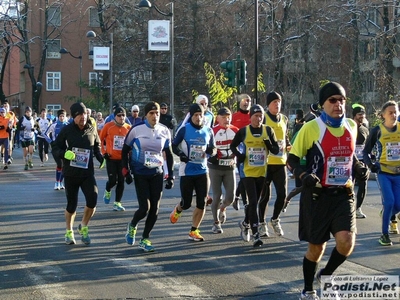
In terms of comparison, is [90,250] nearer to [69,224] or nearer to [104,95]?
[69,224]

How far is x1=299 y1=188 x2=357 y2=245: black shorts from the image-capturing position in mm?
6877

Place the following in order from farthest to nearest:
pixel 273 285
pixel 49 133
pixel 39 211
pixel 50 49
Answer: pixel 50 49, pixel 49 133, pixel 39 211, pixel 273 285

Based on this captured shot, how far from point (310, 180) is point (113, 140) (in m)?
8.03

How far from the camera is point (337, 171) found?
7008mm

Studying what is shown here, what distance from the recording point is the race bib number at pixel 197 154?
35.4ft

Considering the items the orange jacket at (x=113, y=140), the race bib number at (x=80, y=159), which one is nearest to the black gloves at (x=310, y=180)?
the race bib number at (x=80, y=159)

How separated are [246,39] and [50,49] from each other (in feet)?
106

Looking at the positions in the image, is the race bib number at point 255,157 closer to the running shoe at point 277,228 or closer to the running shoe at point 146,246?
the running shoe at point 277,228

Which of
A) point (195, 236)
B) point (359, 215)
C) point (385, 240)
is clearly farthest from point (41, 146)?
point (385, 240)

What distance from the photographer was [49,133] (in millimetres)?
21078

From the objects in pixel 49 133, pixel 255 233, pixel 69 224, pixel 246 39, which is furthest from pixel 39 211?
pixel 246 39

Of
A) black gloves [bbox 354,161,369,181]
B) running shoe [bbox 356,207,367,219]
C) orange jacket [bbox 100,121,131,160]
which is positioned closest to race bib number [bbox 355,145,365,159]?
running shoe [bbox 356,207,367,219]

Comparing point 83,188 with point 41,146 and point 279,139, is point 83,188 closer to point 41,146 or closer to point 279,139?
point 279,139

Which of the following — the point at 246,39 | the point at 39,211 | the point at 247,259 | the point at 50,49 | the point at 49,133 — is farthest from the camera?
the point at 50,49
